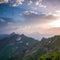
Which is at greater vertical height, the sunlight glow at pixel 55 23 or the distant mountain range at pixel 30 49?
the sunlight glow at pixel 55 23

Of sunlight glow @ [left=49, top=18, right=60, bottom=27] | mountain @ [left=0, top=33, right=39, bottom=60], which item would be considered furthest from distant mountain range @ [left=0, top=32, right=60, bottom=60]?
sunlight glow @ [left=49, top=18, right=60, bottom=27]

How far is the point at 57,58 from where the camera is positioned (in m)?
Answer: 28.3

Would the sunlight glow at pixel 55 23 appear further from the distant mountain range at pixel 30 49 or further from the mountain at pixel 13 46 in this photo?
the distant mountain range at pixel 30 49

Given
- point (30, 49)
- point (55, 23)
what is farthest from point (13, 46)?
point (55, 23)

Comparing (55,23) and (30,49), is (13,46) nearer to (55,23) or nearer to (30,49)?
(30,49)

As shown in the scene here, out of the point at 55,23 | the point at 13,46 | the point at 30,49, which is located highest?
the point at 55,23

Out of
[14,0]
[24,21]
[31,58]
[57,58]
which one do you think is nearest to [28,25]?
[24,21]

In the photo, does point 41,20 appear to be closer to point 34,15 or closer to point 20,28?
point 34,15

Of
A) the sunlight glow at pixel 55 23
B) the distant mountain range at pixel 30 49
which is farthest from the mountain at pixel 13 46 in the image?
the sunlight glow at pixel 55 23

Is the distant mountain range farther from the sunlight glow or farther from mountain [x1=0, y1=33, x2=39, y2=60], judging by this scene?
the sunlight glow

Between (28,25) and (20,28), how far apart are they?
1.25 metres

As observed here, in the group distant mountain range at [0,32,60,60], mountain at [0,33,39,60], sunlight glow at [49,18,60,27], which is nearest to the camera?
sunlight glow at [49,18,60,27]

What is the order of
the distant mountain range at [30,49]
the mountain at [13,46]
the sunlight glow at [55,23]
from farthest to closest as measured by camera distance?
the distant mountain range at [30,49] → the mountain at [13,46] → the sunlight glow at [55,23]

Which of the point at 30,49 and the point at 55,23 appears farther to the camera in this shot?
the point at 30,49
